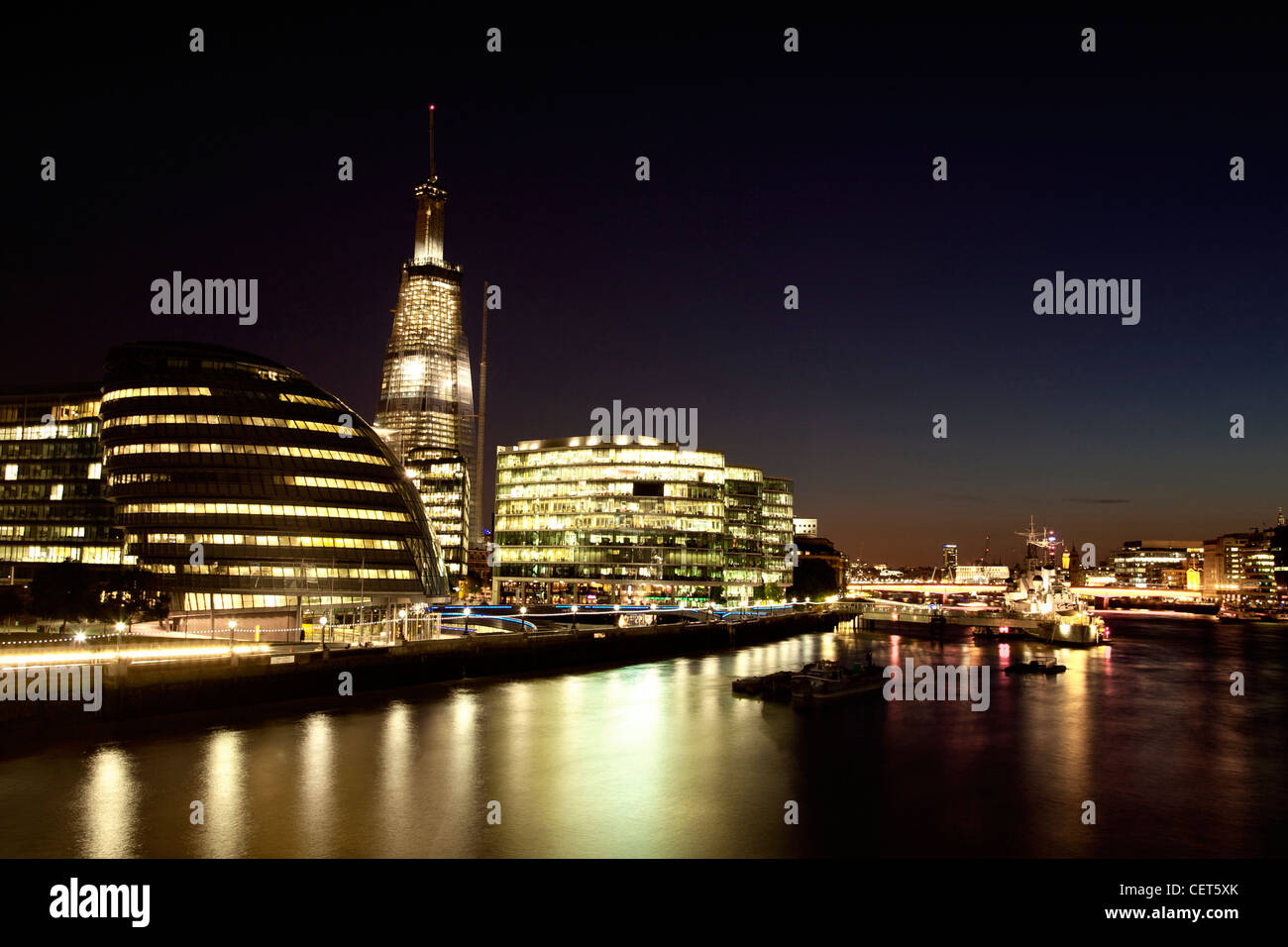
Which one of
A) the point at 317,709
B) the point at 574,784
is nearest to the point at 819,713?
the point at 574,784

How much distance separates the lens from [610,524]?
131 meters

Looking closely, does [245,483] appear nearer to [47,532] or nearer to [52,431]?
[47,532]

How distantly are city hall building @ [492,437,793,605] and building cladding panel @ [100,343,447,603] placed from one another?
1750 inches

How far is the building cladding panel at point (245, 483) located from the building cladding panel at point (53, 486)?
6759mm

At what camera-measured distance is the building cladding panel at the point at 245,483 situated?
78.6 m

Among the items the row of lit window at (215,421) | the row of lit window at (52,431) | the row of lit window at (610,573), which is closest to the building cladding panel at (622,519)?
the row of lit window at (610,573)

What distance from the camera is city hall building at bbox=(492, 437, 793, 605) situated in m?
131

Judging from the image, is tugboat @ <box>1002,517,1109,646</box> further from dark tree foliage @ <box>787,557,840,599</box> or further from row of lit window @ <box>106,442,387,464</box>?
row of lit window @ <box>106,442,387,464</box>

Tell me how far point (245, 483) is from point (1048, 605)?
4028 inches

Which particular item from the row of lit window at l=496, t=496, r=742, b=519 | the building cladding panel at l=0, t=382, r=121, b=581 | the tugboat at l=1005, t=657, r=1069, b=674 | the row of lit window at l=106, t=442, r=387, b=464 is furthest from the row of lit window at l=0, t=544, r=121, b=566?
the tugboat at l=1005, t=657, r=1069, b=674

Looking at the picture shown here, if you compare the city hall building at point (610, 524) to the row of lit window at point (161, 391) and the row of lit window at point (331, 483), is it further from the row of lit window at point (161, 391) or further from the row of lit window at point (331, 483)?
the row of lit window at point (161, 391)

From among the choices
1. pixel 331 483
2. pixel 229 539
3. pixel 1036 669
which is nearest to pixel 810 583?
pixel 1036 669
